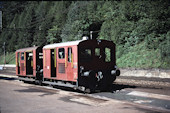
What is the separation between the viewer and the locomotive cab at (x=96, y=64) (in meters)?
11.7

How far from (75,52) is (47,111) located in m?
4.80

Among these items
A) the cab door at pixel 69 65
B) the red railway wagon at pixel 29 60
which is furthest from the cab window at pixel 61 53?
the red railway wagon at pixel 29 60

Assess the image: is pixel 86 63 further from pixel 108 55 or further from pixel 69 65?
pixel 108 55

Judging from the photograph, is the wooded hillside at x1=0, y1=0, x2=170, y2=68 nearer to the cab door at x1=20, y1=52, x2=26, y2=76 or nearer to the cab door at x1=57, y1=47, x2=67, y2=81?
the cab door at x1=20, y1=52, x2=26, y2=76

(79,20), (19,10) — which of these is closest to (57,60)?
(79,20)

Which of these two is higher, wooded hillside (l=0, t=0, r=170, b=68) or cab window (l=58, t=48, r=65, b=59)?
wooded hillside (l=0, t=0, r=170, b=68)

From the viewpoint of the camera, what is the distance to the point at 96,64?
12.5 m

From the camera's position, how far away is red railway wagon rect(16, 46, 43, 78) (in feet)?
54.9

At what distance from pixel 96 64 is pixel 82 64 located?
111cm

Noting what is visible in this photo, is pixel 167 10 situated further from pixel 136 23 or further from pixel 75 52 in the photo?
pixel 75 52

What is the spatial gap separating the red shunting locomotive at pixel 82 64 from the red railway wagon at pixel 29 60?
201 cm

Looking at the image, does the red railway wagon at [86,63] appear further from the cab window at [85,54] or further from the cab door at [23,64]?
the cab door at [23,64]

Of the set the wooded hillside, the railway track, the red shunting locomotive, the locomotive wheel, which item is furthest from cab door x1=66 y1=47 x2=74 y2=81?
the wooded hillside

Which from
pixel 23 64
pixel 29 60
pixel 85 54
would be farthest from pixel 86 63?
pixel 23 64
